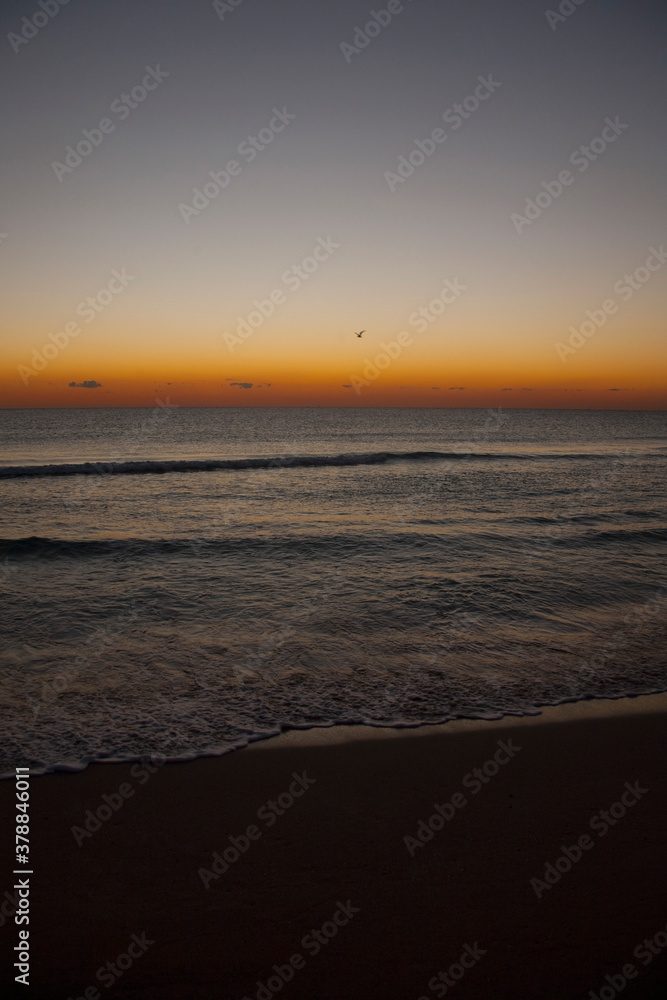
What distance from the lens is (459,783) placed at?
195 inches

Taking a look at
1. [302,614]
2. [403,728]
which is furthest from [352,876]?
[302,614]

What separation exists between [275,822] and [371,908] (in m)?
1.10

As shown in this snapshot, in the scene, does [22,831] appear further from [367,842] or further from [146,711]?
[367,842]

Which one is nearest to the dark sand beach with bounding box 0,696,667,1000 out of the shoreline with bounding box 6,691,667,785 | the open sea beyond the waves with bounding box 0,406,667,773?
the shoreline with bounding box 6,691,667,785

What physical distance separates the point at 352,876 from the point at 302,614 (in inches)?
226

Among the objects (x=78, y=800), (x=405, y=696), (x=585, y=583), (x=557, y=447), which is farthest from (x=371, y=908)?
(x=557, y=447)

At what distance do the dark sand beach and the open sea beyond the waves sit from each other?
790mm

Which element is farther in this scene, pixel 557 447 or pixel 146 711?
pixel 557 447

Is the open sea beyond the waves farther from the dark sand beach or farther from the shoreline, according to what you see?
the dark sand beach

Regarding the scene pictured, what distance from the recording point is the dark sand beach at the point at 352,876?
319cm

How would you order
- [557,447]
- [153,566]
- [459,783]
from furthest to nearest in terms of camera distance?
[557,447] → [153,566] → [459,783]

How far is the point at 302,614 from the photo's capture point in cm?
948

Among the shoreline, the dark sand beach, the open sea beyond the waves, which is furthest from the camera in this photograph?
the open sea beyond the waves

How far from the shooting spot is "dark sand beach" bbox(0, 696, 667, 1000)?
10.5 feet
